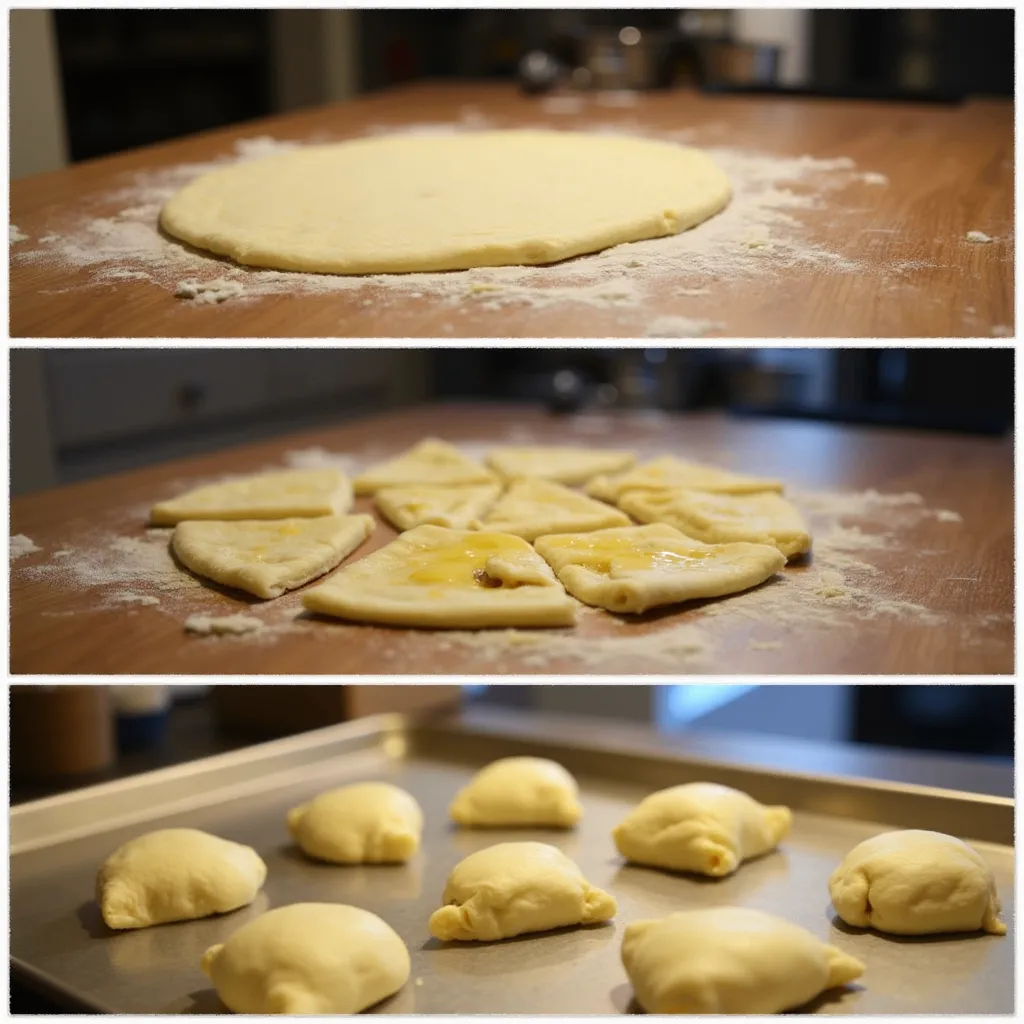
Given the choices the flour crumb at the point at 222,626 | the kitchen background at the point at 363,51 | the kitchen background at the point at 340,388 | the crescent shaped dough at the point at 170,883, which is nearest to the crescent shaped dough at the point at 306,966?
the crescent shaped dough at the point at 170,883

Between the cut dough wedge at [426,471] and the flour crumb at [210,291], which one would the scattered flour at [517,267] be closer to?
the flour crumb at [210,291]

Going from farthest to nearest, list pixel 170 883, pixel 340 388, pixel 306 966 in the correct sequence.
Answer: pixel 340 388 → pixel 170 883 → pixel 306 966

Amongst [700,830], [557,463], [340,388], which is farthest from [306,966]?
[340,388]

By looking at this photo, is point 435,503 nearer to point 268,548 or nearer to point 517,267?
point 268,548

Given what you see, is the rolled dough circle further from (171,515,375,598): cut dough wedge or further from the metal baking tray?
the metal baking tray

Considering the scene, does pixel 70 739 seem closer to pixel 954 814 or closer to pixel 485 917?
pixel 485 917

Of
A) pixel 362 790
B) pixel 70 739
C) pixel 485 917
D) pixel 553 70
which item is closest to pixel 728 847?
pixel 485 917

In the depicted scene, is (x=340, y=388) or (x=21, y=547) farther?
(x=340, y=388)

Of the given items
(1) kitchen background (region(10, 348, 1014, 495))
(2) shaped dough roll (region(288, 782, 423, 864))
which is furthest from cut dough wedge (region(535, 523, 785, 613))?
(1) kitchen background (region(10, 348, 1014, 495))
